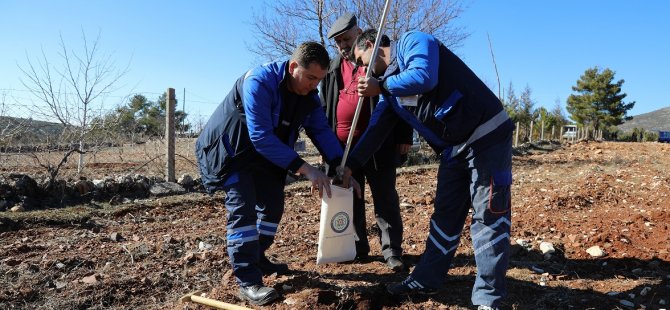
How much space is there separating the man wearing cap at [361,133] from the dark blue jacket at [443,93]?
866mm

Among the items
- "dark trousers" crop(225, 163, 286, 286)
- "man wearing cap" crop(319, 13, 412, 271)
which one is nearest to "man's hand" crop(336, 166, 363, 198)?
"man wearing cap" crop(319, 13, 412, 271)

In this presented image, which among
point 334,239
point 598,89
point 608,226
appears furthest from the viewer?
point 598,89

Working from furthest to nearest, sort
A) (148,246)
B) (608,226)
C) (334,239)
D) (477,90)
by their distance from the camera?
1. (608,226)
2. (148,246)
3. (334,239)
4. (477,90)

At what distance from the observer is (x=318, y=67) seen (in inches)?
116

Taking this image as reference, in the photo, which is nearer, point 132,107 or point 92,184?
point 92,184

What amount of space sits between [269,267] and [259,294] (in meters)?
0.62

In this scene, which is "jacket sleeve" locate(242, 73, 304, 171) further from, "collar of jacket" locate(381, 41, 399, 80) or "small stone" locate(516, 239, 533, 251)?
"small stone" locate(516, 239, 533, 251)

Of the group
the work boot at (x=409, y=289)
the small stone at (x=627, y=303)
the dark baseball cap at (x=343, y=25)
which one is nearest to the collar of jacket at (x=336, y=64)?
the dark baseball cap at (x=343, y=25)

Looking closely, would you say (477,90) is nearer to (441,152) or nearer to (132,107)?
(441,152)

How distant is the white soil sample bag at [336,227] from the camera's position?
133 inches

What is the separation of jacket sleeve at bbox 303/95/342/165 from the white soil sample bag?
27 centimetres

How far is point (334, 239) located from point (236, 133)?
38.6 inches

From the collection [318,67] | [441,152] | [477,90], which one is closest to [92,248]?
[318,67]

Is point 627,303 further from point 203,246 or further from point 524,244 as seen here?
point 203,246
